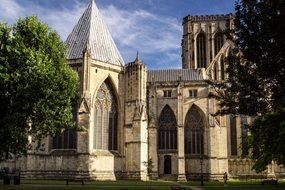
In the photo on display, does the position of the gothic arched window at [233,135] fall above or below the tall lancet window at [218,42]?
below

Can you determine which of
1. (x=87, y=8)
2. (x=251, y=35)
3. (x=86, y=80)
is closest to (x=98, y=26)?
(x=87, y=8)

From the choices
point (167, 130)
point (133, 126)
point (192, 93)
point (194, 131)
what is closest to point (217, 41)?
point (192, 93)

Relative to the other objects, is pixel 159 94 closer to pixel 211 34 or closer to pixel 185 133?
pixel 185 133

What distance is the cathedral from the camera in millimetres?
50219

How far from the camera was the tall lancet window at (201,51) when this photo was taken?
84.1 meters

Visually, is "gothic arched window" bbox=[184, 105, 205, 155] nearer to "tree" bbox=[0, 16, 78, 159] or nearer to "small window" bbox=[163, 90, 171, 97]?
"small window" bbox=[163, 90, 171, 97]

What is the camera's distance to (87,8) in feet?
197

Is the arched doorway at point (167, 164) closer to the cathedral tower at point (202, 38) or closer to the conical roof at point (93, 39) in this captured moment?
the conical roof at point (93, 39)

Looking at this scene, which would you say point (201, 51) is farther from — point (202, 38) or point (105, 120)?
point (105, 120)

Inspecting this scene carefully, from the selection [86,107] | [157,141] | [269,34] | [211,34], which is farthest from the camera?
[211,34]

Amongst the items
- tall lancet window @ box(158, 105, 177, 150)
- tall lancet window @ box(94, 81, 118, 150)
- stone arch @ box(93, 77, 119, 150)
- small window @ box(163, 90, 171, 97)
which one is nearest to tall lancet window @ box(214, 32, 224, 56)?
small window @ box(163, 90, 171, 97)

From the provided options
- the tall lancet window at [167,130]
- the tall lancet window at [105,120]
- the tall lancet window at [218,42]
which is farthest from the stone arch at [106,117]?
the tall lancet window at [218,42]

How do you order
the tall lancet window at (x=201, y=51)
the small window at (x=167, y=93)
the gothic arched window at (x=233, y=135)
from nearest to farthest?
the small window at (x=167, y=93), the gothic arched window at (x=233, y=135), the tall lancet window at (x=201, y=51)

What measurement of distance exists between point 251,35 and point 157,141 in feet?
142
